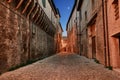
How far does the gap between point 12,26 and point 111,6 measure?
4.91 metres

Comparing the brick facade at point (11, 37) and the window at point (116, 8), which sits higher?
the window at point (116, 8)

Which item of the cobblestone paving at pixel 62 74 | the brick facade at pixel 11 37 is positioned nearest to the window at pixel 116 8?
the cobblestone paving at pixel 62 74

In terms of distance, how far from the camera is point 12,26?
7469 mm

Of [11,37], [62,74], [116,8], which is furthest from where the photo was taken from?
[11,37]

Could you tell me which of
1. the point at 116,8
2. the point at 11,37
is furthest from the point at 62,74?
the point at 116,8

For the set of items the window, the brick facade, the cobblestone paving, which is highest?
the window

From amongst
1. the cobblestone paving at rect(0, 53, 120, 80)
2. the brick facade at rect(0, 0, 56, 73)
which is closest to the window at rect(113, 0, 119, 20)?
the cobblestone paving at rect(0, 53, 120, 80)

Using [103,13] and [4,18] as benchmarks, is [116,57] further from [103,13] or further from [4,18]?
[4,18]

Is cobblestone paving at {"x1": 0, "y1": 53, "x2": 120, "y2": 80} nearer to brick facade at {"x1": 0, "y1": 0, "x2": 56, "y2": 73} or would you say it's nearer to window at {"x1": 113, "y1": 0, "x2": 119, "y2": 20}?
brick facade at {"x1": 0, "y1": 0, "x2": 56, "y2": 73}

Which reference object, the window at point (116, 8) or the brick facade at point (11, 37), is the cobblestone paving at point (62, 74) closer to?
the brick facade at point (11, 37)

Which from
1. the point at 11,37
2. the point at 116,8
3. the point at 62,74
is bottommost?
the point at 62,74

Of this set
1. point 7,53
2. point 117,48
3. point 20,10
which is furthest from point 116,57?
point 20,10

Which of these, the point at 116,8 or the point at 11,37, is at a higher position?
the point at 116,8

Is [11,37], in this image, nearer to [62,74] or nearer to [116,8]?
[62,74]
